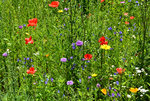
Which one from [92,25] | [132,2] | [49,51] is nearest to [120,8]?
[132,2]

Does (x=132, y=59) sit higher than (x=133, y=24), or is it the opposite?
(x=133, y=24)

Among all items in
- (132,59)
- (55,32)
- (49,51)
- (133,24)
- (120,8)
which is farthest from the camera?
(120,8)

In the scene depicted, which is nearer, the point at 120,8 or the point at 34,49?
the point at 34,49

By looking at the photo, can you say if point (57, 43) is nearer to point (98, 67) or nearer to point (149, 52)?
point (98, 67)

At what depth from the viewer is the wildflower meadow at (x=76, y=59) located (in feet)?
6.40

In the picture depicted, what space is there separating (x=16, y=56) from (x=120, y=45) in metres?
1.25

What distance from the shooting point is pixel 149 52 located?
7.53ft

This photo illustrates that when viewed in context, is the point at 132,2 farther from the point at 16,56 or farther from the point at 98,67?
the point at 16,56

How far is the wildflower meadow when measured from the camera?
6.40 feet

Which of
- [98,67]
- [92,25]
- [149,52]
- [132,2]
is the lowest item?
[98,67]

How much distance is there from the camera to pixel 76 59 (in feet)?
7.72

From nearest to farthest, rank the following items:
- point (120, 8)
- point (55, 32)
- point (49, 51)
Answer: point (49, 51) < point (55, 32) < point (120, 8)

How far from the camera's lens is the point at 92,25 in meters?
2.92

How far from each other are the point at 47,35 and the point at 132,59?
1158mm
